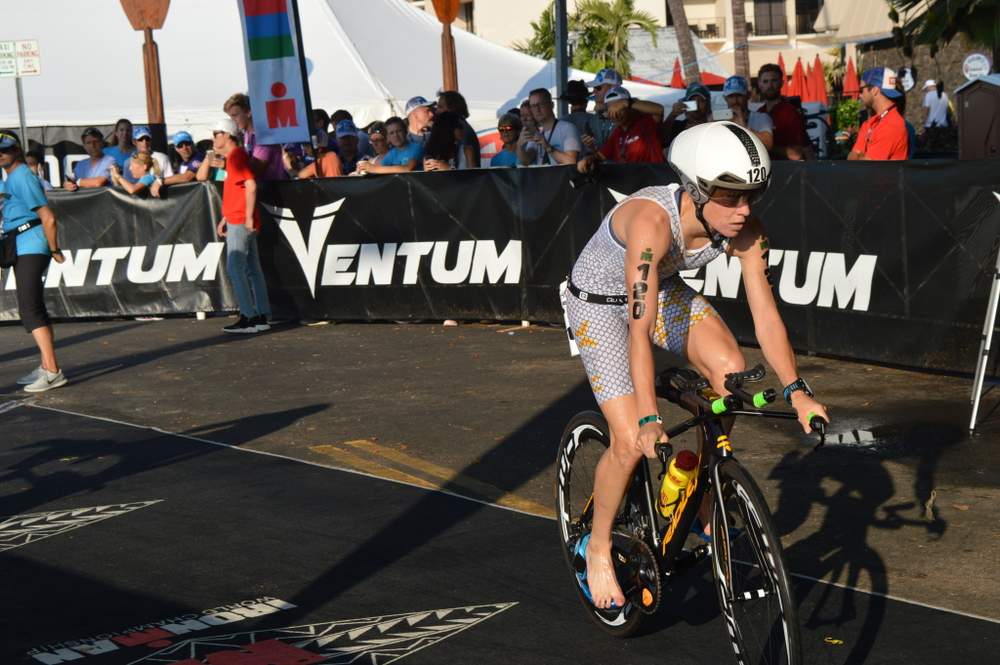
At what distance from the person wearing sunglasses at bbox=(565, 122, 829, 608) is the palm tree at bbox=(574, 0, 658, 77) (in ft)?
206

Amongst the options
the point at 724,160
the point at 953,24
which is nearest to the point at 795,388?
the point at 724,160

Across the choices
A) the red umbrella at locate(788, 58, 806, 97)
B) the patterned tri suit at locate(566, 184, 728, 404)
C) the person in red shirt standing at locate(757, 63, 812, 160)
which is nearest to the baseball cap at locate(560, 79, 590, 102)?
the person in red shirt standing at locate(757, 63, 812, 160)

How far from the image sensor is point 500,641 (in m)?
5.34

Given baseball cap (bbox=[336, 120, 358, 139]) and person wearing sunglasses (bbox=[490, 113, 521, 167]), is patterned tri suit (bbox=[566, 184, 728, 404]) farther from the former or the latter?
baseball cap (bbox=[336, 120, 358, 139])

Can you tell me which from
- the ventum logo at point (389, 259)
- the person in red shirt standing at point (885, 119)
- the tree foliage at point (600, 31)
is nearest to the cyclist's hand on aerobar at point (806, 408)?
the person in red shirt standing at point (885, 119)

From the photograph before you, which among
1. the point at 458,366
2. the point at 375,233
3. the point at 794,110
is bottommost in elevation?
the point at 458,366

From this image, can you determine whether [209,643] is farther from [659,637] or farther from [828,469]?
[828,469]

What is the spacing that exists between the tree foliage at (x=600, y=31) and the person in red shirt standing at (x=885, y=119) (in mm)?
54765

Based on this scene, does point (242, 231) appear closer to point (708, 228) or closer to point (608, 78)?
point (608, 78)

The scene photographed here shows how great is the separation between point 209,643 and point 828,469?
12.4 feet

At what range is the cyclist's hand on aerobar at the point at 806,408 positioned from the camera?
4378mm

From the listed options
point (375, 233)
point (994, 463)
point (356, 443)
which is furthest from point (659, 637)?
point (375, 233)

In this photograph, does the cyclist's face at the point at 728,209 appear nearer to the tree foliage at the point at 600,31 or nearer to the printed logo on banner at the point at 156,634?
the printed logo on banner at the point at 156,634

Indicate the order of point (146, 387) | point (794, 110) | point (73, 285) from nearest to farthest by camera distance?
point (146, 387), point (794, 110), point (73, 285)
